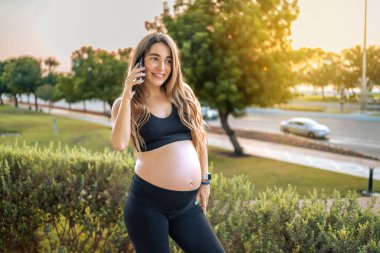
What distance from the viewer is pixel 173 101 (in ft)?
7.27

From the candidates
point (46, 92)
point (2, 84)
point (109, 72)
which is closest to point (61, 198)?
point (109, 72)

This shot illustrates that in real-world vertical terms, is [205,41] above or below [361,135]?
above

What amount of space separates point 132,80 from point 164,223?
0.75 meters

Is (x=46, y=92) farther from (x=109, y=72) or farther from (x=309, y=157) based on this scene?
(x=309, y=157)

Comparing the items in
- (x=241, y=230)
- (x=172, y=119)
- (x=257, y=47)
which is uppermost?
(x=257, y=47)

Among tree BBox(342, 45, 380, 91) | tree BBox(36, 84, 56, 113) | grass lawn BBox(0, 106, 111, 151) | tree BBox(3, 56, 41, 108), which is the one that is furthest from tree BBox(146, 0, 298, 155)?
tree BBox(36, 84, 56, 113)

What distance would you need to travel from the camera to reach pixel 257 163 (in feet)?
48.9

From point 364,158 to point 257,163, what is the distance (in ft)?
14.2

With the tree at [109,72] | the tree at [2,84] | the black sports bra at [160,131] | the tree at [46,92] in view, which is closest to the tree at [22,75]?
the tree at [2,84]

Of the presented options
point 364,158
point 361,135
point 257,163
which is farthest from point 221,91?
point 361,135

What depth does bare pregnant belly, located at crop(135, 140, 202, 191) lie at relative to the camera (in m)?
2.15

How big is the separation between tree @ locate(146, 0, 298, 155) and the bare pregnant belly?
39.2 feet

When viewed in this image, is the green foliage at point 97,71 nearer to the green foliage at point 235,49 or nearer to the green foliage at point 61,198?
the green foliage at point 235,49

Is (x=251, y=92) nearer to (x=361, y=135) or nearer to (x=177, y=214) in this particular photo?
(x=361, y=135)
